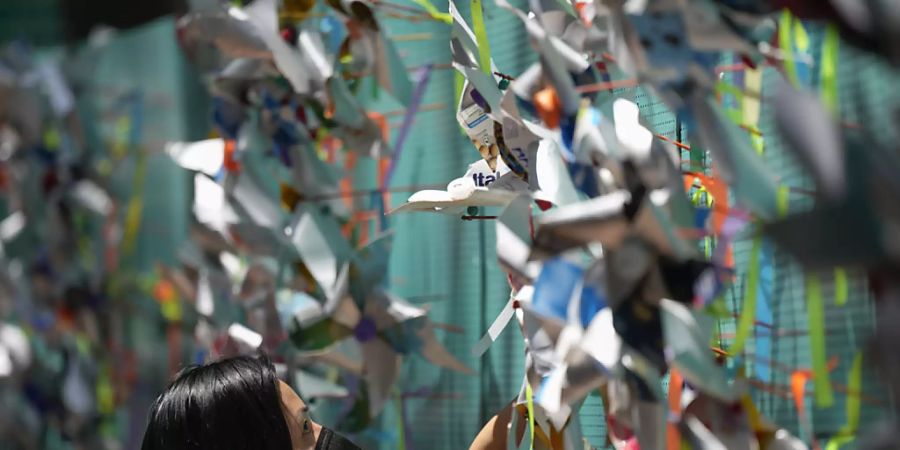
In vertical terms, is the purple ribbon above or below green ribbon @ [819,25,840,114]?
below

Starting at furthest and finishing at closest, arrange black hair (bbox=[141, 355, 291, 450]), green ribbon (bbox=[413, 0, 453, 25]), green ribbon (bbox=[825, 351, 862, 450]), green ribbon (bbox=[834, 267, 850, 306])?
1. green ribbon (bbox=[413, 0, 453, 25])
2. black hair (bbox=[141, 355, 291, 450])
3. green ribbon (bbox=[825, 351, 862, 450])
4. green ribbon (bbox=[834, 267, 850, 306])

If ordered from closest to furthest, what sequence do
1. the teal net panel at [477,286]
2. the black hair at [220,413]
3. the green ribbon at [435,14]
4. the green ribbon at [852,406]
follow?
the green ribbon at [852,406] → the teal net panel at [477,286] → the black hair at [220,413] → the green ribbon at [435,14]

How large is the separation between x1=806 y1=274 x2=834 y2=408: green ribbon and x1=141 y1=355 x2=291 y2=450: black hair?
424 mm

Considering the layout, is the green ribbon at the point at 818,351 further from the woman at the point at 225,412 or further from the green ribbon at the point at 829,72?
the woman at the point at 225,412

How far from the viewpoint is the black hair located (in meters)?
0.92

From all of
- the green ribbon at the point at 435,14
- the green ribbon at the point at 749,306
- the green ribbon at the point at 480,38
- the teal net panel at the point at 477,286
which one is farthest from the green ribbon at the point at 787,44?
the green ribbon at the point at 435,14

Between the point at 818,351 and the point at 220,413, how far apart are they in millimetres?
462

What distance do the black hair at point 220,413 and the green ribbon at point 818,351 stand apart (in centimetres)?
42

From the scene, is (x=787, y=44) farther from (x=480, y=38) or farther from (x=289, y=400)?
(x=289, y=400)

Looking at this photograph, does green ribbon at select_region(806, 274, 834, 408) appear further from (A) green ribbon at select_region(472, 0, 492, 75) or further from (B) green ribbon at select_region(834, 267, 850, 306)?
(A) green ribbon at select_region(472, 0, 492, 75)

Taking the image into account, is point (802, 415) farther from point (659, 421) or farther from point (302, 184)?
point (302, 184)

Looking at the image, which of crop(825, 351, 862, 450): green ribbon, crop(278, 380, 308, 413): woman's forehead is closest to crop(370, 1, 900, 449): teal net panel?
crop(825, 351, 862, 450): green ribbon

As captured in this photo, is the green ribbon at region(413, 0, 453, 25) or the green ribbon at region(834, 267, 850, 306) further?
the green ribbon at region(413, 0, 453, 25)

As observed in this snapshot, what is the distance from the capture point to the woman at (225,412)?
919mm
